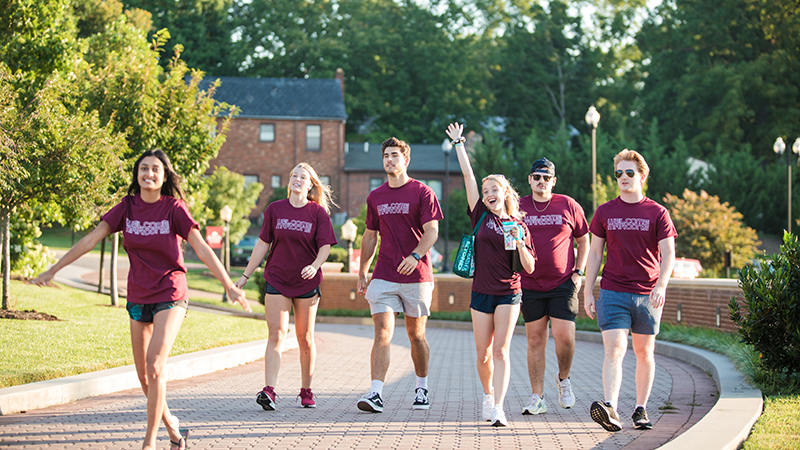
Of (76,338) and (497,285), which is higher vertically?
(497,285)

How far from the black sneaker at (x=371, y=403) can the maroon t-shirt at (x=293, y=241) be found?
1135 millimetres

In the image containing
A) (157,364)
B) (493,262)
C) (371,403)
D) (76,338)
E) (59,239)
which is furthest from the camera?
(59,239)

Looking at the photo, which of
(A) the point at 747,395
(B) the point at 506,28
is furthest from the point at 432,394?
(B) the point at 506,28

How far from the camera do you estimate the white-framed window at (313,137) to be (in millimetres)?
50875

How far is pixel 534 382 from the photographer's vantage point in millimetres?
7312

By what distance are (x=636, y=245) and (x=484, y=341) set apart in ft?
4.81

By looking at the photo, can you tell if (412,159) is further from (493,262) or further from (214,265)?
(214,265)

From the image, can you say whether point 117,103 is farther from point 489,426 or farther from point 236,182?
point 236,182

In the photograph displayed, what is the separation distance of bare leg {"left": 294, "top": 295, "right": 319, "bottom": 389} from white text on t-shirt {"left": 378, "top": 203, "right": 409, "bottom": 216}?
1.04m

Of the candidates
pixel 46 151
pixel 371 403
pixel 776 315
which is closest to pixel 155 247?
pixel 371 403

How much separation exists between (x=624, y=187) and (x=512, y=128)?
5938 centimetres

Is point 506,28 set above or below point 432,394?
above

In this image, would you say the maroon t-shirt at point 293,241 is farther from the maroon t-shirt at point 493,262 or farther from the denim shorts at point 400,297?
the maroon t-shirt at point 493,262

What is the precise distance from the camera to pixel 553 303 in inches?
285
